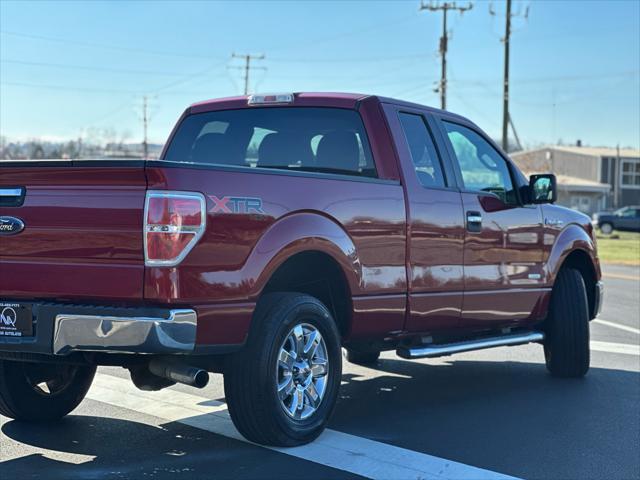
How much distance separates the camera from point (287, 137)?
6125mm

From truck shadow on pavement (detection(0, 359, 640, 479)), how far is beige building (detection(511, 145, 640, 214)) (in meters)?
70.3

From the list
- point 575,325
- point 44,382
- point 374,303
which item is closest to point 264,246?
point 374,303

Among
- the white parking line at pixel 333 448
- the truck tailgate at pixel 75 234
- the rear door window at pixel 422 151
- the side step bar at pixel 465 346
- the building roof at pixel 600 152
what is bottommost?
the white parking line at pixel 333 448

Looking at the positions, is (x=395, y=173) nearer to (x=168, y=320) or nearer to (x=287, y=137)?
(x=287, y=137)

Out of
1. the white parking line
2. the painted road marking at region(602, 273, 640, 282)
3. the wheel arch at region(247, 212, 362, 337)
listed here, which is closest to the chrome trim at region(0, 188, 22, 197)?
the wheel arch at region(247, 212, 362, 337)

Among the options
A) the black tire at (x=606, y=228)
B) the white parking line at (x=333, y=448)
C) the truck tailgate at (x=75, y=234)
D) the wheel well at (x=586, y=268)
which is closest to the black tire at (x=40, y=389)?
the white parking line at (x=333, y=448)

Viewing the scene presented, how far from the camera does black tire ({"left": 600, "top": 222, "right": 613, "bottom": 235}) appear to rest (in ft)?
172

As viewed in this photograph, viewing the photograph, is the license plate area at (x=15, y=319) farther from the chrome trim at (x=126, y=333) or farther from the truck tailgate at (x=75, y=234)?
the chrome trim at (x=126, y=333)

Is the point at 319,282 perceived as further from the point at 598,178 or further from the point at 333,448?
the point at 598,178

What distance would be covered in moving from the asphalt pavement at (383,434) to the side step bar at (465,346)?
405mm

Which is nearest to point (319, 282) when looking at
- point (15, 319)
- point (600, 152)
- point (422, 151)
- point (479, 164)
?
point (422, 151)

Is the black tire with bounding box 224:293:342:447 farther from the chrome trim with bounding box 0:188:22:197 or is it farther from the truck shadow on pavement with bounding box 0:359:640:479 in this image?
the chrome trim with bounding box 0:188:22:197

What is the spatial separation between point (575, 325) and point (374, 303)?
8.70 feet

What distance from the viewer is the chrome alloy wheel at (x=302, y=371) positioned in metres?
4.95
